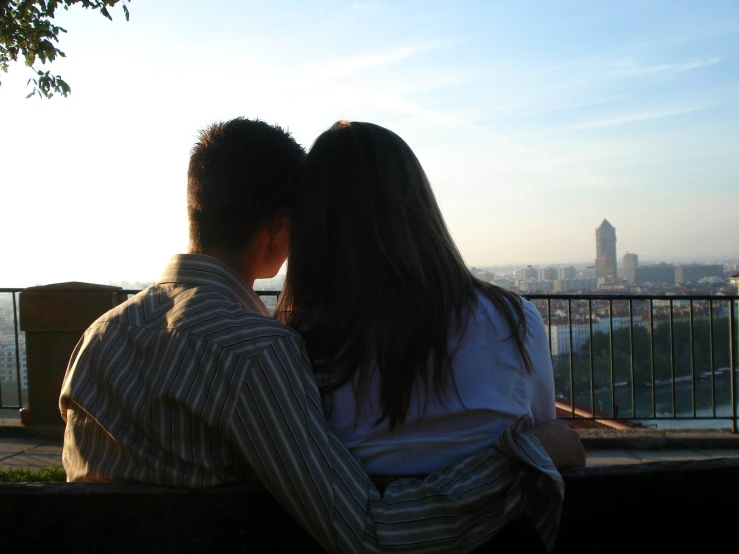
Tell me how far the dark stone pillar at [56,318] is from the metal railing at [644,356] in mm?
317

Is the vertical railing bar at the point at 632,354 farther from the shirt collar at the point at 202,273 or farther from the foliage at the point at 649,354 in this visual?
the shirt collar at the point at 202,273

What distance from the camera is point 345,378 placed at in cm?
156

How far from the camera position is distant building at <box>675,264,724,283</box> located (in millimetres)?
8758

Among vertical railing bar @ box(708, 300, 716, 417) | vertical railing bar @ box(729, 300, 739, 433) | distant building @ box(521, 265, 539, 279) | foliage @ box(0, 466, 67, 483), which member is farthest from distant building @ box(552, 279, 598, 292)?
foliage @ box(0, 466, 67, 483)

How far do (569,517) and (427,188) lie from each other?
0.84m

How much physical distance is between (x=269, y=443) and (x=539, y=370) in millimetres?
679

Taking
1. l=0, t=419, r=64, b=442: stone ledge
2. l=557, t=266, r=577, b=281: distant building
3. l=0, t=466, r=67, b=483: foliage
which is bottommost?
l=0, t=419, r=64, b=442: stone ledge

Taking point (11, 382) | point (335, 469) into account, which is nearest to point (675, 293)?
point (335, 469)

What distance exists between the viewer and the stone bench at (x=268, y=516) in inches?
52.6

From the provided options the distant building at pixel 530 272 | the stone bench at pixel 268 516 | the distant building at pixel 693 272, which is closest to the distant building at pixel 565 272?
the distant building at pixel 530 272

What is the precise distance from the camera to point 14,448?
608 centimetres

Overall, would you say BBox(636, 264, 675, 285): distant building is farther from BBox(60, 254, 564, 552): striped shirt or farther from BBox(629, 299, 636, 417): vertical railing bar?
BBox(60, 254, 564, 552): striped shirt

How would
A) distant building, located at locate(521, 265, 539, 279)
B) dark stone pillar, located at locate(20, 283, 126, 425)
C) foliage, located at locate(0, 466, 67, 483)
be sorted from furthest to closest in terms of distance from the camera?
distant building, located at locate(521, 265, 539, 279) < dark stone pillar, located at locate(20, 283, 126, 425) < foliage, located at locate(0, 466, 67, 483)

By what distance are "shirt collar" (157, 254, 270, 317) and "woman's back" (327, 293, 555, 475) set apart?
16.5 inches
